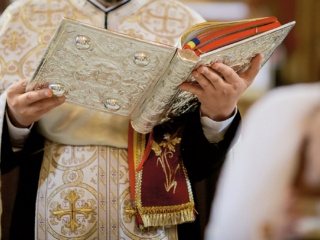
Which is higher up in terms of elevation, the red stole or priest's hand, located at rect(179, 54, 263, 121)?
priest's hand, located at rect(179, 54, 263, 121)

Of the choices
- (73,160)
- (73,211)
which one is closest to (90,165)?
(73,160)

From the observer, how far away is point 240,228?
406 mm

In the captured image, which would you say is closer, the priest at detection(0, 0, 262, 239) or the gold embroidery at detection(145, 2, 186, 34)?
the priest at detection(0, 0, 262, 239)

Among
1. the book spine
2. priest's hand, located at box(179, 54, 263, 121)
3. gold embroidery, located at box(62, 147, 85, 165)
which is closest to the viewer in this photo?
the book spine

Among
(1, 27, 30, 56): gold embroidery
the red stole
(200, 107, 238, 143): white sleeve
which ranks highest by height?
(1, 27, 30, 56): gold embroidery

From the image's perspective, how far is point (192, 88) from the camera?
1.15 m

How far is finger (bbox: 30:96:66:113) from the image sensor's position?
4.04ft

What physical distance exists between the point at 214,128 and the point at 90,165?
1.78ft

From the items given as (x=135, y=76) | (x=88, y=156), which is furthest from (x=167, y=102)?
(x=88, y=156)

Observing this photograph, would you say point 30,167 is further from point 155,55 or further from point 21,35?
point 155,55

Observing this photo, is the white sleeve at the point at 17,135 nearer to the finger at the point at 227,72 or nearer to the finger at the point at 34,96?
the finger at the point at 34,96

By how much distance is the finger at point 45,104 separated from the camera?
4.04 ft

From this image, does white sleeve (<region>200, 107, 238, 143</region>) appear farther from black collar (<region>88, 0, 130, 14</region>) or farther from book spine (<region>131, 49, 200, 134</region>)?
black collar (<region>88, 0, 130, 14</region>)

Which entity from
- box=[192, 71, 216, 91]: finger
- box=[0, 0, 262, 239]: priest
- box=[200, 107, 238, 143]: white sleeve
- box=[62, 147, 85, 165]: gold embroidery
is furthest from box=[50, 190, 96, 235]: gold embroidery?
box=[192, 71, 216, 91]: finger
